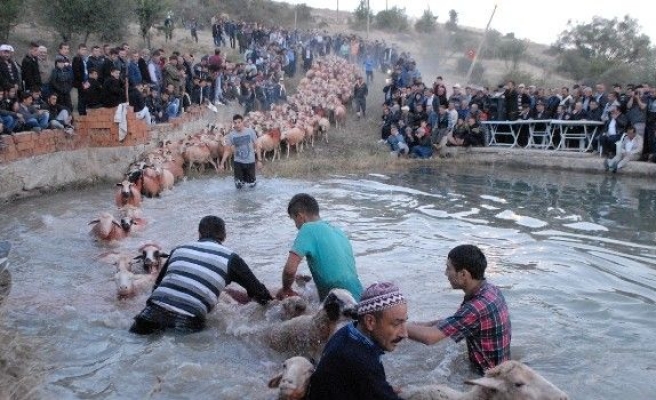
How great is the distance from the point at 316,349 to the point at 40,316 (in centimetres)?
311

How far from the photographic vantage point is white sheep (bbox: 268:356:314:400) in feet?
12.4

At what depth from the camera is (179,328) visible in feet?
18.6

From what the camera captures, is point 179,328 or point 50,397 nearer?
point 50,397

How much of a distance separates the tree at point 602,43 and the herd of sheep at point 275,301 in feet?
106

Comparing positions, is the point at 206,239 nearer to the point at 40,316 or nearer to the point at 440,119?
the point at 40,316

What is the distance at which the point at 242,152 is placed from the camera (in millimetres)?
13453

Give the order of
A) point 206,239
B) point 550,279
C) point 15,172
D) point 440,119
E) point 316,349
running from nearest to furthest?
point 316,349 < point 206,239 < point 550,279 < point 15,172 < point 440,119

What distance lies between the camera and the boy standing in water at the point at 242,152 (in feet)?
43.8

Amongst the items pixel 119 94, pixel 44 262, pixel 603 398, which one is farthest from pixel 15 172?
pixel 603 398

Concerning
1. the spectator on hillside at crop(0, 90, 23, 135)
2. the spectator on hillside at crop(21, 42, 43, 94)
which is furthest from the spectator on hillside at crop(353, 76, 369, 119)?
the spectator on hillside at crop(0, 90, 23, 135)

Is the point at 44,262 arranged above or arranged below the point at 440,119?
below

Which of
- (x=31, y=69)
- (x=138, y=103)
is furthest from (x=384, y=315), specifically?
(x=138, y=103)

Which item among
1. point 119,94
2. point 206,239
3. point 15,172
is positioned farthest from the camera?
point 119,94

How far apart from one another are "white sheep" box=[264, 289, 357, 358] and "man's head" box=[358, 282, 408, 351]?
3.23ft
